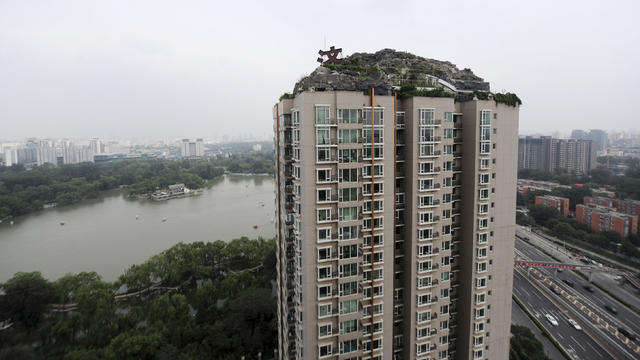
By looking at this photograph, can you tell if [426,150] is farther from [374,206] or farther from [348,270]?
[348,270]

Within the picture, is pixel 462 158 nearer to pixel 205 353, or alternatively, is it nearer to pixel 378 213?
pixel 378 213

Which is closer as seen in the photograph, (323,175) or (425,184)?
(323,175)

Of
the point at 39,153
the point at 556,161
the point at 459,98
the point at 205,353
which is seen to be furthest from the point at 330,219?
the point at 39,153

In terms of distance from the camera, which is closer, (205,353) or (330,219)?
(330,219)

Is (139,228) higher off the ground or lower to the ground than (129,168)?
lower

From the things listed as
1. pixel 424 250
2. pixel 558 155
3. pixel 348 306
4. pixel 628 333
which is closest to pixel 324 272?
pixel 348 306

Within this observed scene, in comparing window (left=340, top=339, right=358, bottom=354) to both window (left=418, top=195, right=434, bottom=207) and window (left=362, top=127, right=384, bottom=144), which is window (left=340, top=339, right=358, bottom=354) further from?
window (left=362, top=127, right=384, bottom=144)
